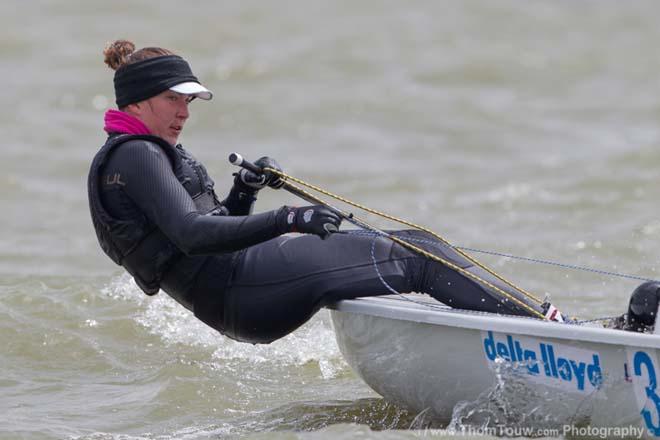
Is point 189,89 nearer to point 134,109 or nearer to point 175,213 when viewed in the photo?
point 134,109

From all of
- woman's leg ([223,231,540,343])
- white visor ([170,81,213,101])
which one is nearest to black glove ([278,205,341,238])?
woman's leg ([223,231,540,343])

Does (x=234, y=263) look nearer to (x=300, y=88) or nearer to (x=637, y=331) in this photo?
(x=637, y=331)

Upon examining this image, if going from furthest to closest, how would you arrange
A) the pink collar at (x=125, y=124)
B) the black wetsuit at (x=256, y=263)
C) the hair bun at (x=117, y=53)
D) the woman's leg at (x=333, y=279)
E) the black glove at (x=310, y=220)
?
the hair bun at (x=117, y=53)
the pink collar at (x=125, y=124)
the woman's leg at (x=333, y=279)
the black wetsuit at (x=256, y=263)
the black glove at (x=310, y=220)

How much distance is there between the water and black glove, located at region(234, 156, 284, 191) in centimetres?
81

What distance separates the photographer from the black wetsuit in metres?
3.35

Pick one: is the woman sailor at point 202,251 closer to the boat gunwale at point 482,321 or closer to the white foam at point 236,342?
the boat gunwale at point 482,321

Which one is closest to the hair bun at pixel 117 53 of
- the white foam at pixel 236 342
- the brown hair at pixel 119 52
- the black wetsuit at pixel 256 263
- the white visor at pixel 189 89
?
the brown hair at pixel 119 52

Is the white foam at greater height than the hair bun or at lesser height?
lesser

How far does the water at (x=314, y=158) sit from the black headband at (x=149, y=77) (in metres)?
1.14

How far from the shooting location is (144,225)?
11.6ft

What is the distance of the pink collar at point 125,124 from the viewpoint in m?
3.59

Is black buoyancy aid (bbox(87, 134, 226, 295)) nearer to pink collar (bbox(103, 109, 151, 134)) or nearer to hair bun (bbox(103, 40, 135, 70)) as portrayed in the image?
pink collar (bbox(103, 109, 151, 134))

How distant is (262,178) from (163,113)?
0.43 meters

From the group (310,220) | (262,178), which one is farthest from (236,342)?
(310,220)
